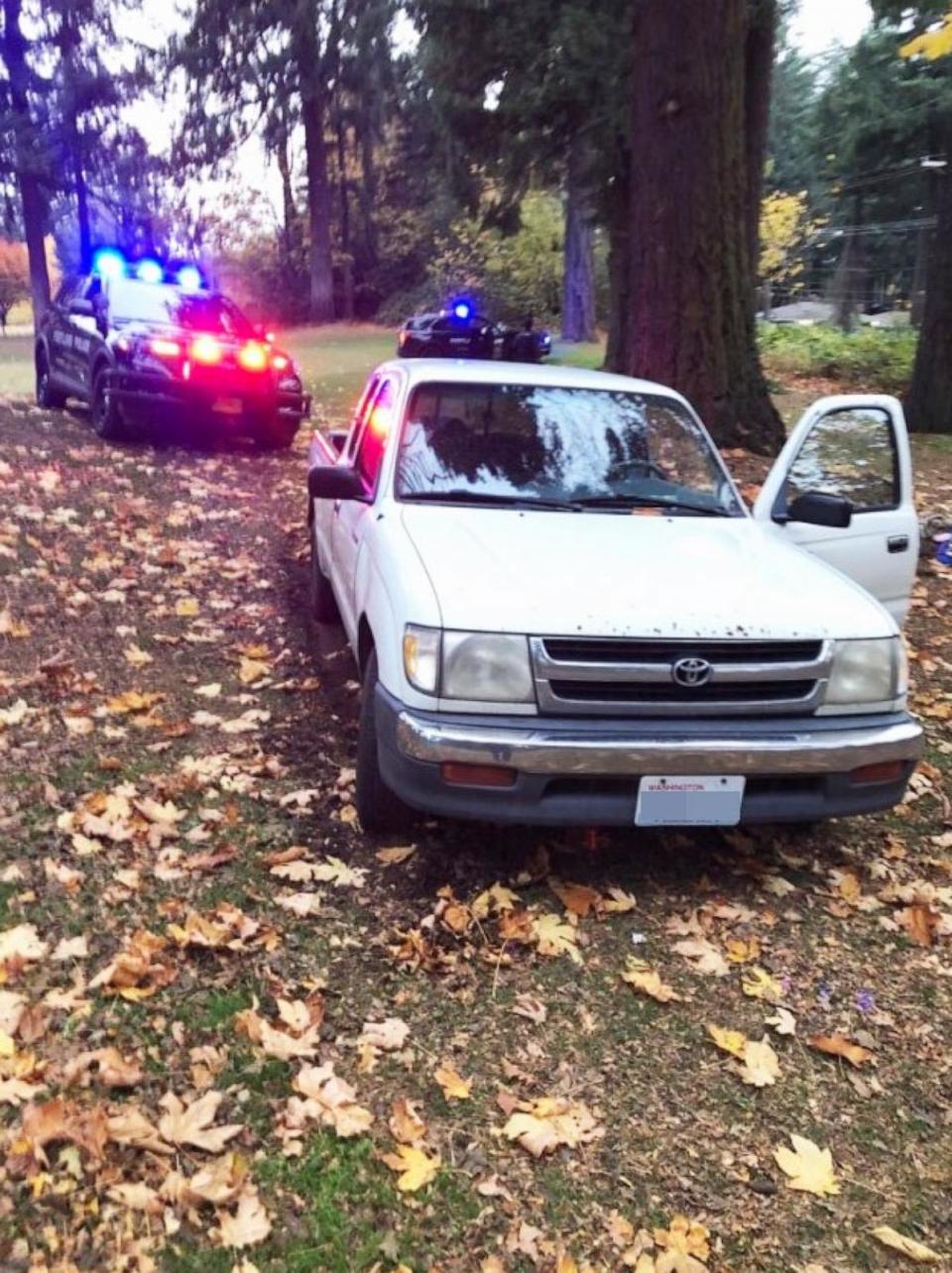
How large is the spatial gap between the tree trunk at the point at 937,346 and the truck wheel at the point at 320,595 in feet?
32.6

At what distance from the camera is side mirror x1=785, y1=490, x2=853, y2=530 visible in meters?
4.53

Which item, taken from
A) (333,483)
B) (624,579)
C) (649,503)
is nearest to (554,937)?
(624,579)

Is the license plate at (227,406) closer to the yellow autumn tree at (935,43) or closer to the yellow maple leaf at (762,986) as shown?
the yellow autumn tree at (935,43)

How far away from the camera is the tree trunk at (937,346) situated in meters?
13.4

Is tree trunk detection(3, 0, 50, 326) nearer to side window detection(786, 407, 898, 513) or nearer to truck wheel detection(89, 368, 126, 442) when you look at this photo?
truck wheel detection(89, 368, 126, 442)

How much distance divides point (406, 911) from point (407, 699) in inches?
28.8

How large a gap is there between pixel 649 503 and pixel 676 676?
4.56 ft

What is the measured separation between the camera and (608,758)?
3445 millimetres

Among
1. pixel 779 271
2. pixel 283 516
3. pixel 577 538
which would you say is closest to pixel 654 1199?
pixel 577 538

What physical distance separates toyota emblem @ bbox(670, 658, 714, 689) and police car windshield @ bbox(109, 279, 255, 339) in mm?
9334

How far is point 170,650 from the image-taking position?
237 inches

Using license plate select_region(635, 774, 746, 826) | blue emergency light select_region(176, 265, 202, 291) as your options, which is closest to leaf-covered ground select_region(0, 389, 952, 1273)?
license plate select_region(635, 774, 746, 826)

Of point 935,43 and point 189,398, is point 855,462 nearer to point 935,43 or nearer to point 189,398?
point 935,43

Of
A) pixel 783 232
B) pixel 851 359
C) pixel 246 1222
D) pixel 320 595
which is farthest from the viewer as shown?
pixel 783 232
